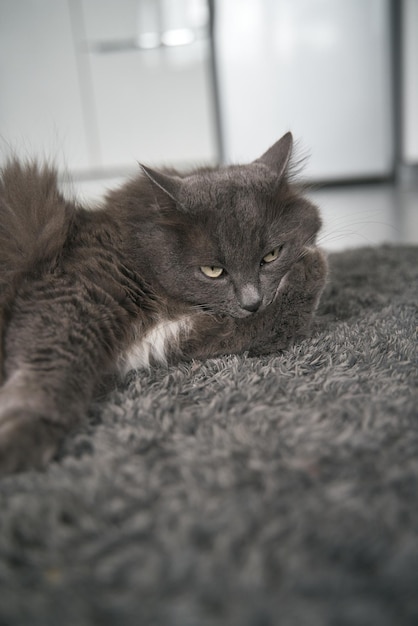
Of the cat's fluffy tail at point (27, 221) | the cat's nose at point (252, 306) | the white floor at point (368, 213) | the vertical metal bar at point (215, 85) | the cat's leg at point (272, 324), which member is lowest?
the white floor at point (368, 213)

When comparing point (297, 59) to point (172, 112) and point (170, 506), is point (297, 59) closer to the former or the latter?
point (172, 112)

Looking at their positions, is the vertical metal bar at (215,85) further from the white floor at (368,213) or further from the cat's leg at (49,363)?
the cat's leg at (49,363)

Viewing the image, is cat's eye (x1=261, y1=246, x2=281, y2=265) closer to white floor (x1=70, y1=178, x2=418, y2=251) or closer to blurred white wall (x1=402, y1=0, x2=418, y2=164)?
white floor (x1=70, y1=178, x2=418, y2=251)

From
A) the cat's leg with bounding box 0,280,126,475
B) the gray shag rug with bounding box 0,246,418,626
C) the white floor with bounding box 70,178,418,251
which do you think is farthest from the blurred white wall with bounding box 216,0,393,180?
the gray shag rug with bounding box 0,246,418,626

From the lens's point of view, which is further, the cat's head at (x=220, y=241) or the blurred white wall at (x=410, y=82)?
the blurred white wall at (x=410, y=82)

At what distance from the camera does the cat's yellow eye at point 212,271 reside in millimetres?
1012

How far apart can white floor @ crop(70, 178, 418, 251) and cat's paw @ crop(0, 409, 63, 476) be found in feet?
3.94

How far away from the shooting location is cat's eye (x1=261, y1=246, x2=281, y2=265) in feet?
3.43

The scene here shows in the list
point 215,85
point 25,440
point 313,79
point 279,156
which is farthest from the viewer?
point 215,85

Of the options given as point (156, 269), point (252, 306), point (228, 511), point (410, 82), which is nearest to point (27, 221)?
point (156, 269)

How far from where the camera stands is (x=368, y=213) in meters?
2.81

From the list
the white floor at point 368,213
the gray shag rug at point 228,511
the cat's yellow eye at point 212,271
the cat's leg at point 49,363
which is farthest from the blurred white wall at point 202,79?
the gray shag rug at point 228,511

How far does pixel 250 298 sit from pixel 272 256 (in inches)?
5.2

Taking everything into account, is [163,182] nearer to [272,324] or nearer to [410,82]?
[272,324]
